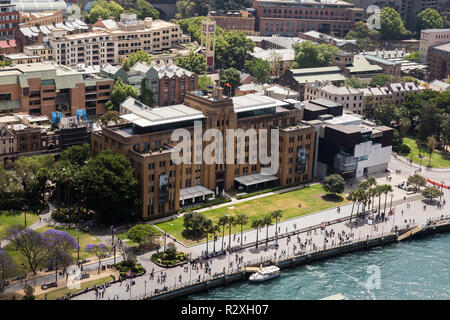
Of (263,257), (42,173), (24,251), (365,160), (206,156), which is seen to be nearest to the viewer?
(24,251)

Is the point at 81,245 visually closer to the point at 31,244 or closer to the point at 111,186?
the point at 111,186

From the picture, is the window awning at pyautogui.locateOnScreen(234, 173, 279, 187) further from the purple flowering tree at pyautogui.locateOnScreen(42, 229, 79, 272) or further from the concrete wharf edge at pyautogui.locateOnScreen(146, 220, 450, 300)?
the purple flowering tree at pyautogui.locateOnScreen(42, 229, 79, 272)

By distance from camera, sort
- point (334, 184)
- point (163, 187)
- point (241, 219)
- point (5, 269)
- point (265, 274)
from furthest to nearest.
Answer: point (334, 184), point (163, 187), point (241, 219), point (265, 274), point (5, 269)

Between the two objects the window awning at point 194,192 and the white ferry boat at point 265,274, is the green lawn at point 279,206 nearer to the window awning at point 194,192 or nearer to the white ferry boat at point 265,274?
the window awning at point 194,192

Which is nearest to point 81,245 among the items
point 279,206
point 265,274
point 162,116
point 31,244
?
point 31,244

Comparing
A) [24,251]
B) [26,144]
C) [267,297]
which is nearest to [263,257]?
[267,297]

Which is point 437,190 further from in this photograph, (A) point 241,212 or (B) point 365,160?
(A) point 241,212
